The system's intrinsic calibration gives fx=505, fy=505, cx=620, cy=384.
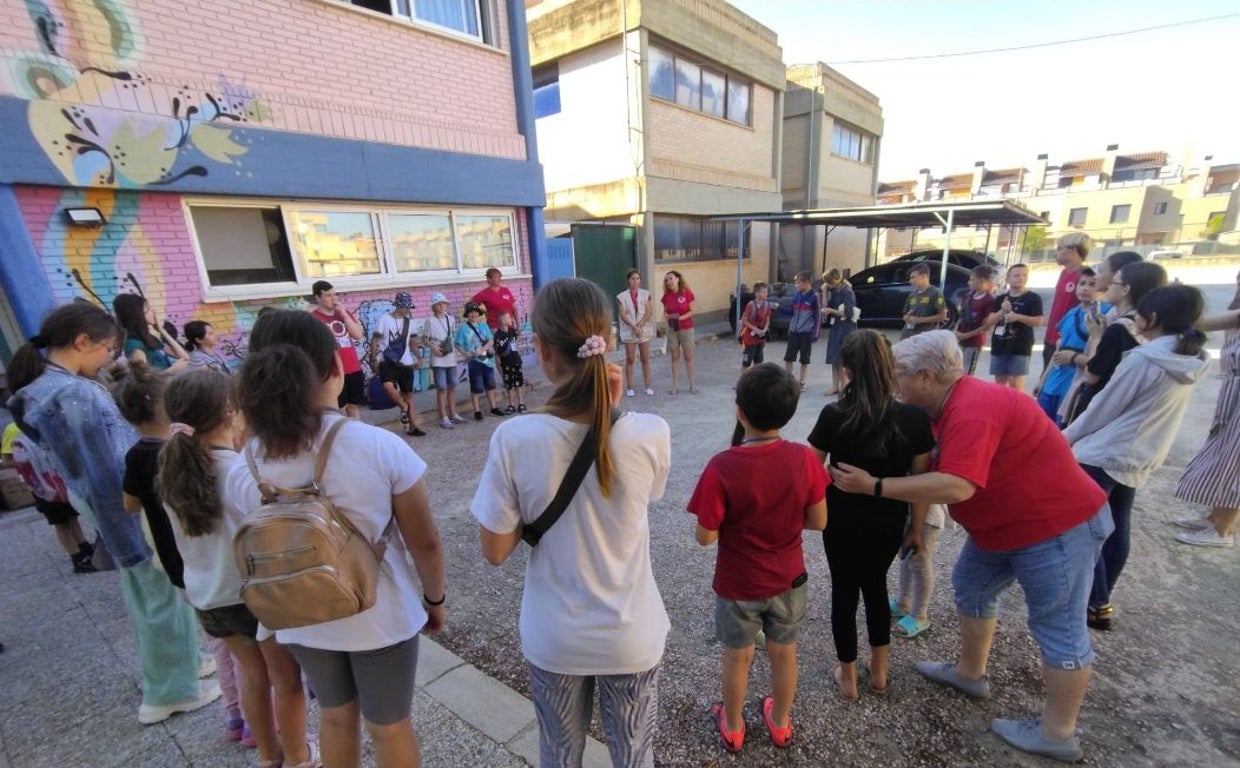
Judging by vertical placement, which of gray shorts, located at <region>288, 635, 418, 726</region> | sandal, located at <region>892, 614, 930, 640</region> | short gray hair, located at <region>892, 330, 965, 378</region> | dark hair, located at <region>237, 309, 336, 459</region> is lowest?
sandal, located at <region>892, 614, 930, 640</region>

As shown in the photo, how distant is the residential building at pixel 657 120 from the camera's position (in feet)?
36.7

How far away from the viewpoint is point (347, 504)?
4.76 ft

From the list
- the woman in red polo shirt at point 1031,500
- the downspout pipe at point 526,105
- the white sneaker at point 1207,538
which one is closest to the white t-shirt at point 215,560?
the woman in red polo shirt at point 1031,500

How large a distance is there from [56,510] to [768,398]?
4.79 m

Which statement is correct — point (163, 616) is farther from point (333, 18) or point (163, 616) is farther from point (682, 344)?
point (333, 18)

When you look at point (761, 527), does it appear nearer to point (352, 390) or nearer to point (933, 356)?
point (933, 356)

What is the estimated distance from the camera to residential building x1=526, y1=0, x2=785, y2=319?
1120 cm

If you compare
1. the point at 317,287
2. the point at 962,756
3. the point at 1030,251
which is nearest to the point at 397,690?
the point at 962,756

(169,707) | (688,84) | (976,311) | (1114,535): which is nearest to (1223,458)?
(1114,535)

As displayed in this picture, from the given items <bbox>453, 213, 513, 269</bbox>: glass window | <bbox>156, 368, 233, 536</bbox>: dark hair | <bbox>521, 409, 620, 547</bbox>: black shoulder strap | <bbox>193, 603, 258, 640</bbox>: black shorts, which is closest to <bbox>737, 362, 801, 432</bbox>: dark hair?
<bbox>521, 409, 620, 547</bbox>: black shoulder strap

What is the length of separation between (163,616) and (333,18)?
6958 mm

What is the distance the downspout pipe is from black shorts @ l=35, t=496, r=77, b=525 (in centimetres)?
567

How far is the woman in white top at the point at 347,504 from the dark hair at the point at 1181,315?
11.6 feet

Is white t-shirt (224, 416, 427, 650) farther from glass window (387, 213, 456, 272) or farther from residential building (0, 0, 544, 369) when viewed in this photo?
glass window (387, 213, 456, 272)
